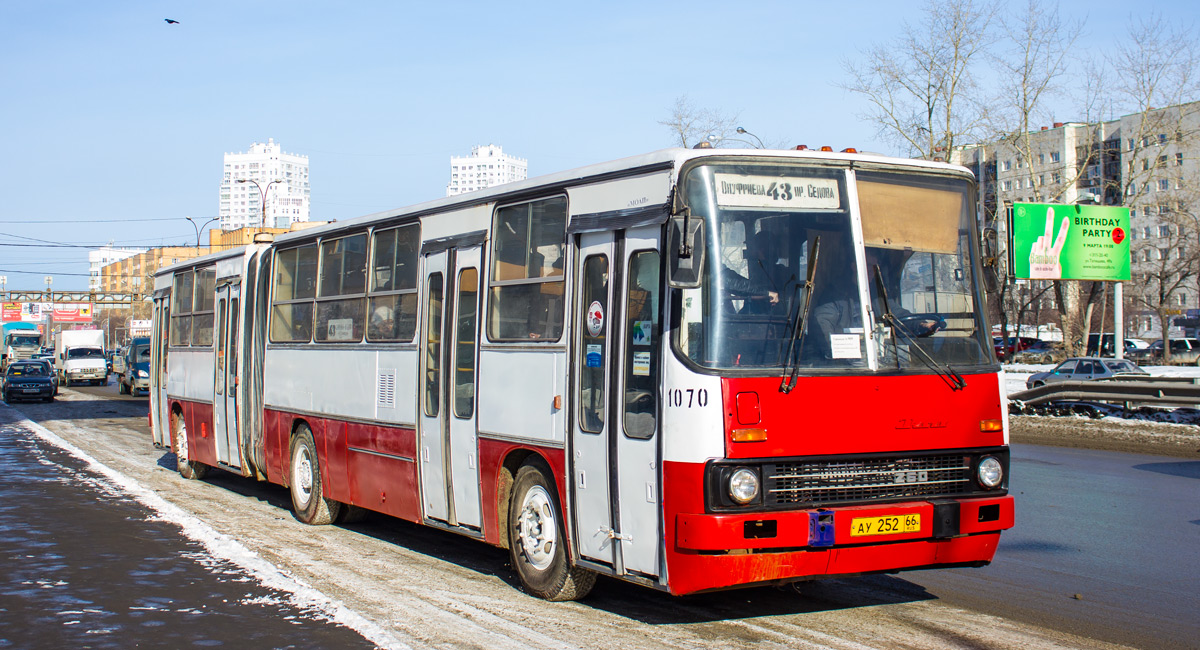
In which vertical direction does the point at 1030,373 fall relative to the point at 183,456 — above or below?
above

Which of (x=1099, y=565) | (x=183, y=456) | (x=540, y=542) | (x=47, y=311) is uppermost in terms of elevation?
(x=47, y=311)

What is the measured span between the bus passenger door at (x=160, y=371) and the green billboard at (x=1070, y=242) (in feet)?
92.0

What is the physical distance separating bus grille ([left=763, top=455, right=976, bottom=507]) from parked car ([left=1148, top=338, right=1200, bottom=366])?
6503 cm

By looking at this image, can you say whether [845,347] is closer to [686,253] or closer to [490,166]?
[686,253]

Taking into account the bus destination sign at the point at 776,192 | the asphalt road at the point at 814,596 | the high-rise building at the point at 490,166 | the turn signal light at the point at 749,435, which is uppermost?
the high-rise building at the point at 490,166

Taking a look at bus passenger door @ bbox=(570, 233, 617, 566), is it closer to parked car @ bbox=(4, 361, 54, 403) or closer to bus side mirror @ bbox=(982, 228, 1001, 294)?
bus side mirror @ bbox=(982, 228, 1001, 294)

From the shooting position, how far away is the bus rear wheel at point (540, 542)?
7402 mm

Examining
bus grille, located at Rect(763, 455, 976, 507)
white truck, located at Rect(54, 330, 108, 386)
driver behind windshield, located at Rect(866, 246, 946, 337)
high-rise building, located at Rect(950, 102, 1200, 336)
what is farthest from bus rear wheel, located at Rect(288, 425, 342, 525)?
white truck, located at Rect(54, 330, 108, 386)

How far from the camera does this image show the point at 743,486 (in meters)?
6.11

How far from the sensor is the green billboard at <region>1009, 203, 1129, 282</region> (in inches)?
1436

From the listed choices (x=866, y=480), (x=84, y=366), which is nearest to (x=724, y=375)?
(x=866, y=480)

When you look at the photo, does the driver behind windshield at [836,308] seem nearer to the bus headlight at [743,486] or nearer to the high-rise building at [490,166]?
the bus headlight at [743,486]

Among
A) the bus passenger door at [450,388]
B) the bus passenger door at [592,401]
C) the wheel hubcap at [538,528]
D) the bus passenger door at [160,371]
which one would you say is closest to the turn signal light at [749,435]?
the bus passenger door at [592,401]

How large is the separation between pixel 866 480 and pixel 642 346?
1.53 meters
